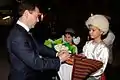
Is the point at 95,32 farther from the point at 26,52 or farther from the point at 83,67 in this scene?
the point at 26,52

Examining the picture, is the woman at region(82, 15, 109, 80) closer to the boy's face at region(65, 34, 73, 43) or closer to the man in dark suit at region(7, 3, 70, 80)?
the man in dark suit at region(7, 3, 70, 80)

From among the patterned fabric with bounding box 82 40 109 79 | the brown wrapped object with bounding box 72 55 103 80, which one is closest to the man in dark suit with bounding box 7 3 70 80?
the brown wrapped object with bounding box 72 55 103 80

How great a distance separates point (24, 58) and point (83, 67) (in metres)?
0.65

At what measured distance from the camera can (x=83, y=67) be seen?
11.1ft

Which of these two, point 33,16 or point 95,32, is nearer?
point 33,16

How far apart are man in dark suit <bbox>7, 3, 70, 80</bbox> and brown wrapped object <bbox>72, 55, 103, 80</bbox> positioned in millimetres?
219

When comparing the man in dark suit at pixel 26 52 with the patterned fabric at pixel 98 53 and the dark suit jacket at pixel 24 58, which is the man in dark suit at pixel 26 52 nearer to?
the dark suit jacket at pixel 24 58

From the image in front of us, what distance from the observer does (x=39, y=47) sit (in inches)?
140

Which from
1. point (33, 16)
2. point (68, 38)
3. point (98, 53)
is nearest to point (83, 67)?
point (98, 53)

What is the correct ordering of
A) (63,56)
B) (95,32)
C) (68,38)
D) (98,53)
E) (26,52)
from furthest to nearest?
→ (68,38)
(95,32)
(98,53)
(63,56)
(26,52)

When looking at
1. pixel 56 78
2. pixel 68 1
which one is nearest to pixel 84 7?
pixel 68 1

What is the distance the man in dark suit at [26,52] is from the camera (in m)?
3.09

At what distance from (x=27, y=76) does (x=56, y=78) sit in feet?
4.70

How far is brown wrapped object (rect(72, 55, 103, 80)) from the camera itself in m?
3.39
